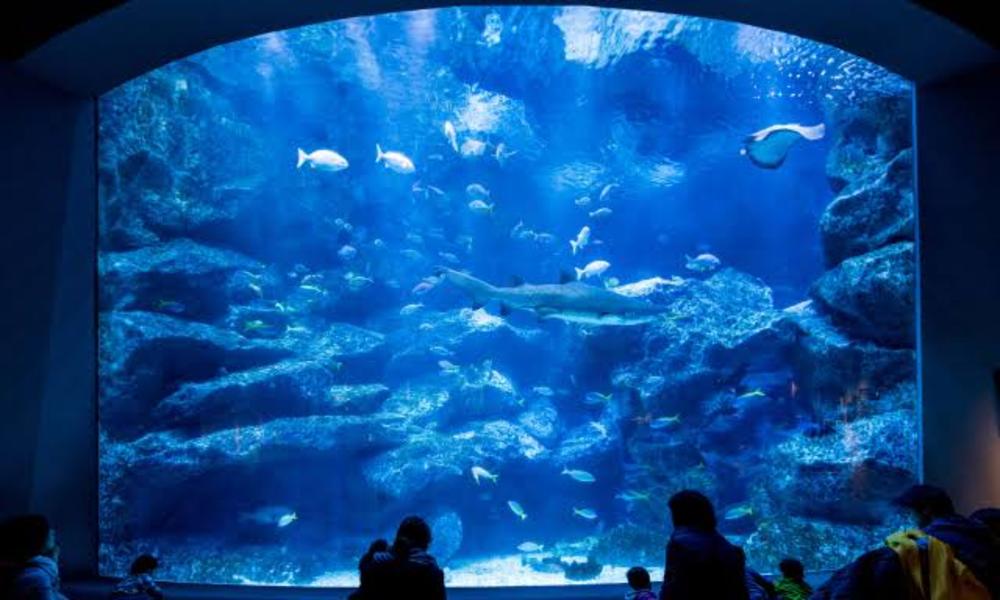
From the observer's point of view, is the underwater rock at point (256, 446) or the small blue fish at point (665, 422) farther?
the underwater rock at point (256, 446)

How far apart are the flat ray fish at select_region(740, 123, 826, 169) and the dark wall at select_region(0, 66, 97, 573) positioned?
8939mm

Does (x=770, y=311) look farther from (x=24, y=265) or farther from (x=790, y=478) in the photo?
(x=24, y=265)

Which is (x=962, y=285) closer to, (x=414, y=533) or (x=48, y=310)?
(x=414, y=533)

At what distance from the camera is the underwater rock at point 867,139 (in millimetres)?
9727

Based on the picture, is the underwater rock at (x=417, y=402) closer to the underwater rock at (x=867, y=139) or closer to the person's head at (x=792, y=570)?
the underwater rock at (x=867, y=139)

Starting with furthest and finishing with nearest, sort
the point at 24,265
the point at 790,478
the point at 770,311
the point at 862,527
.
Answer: the point at 770,311, the point at 790,478, the point at 862,527, the point at 24,265

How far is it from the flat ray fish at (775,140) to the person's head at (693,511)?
27.2 feet

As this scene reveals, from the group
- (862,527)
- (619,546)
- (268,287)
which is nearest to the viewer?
(862,527)

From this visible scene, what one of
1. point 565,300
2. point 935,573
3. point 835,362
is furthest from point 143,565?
point 835,362

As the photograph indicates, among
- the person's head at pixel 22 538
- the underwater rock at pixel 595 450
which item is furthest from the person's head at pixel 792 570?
the underwater rock at pixel 595 450

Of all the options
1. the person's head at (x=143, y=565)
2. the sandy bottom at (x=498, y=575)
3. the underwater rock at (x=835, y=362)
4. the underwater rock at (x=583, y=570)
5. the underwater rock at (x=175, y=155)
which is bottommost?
the sandy bottom at (x=498, y=575)

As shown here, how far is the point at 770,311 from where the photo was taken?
11.1m

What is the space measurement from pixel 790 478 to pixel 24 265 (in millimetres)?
9551

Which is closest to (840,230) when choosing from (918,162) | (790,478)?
(790,478)
